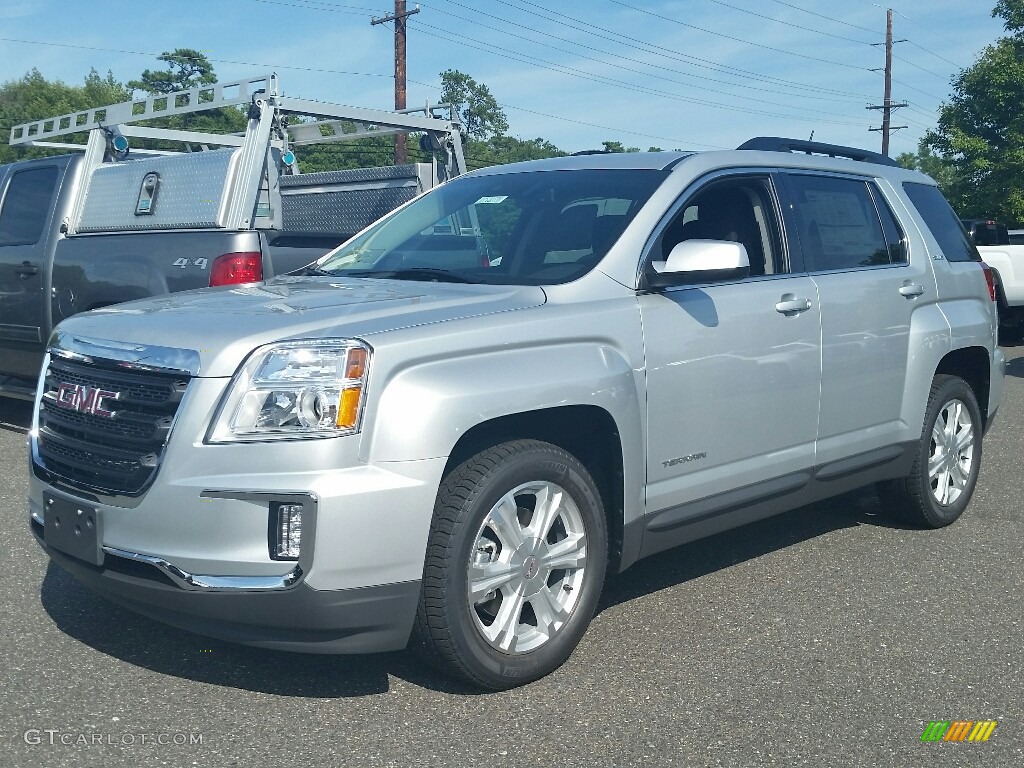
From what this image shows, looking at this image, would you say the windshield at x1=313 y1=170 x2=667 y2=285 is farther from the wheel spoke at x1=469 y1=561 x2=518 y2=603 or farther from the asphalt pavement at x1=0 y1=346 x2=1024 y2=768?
the asphalt pavement at x1=0 y1=346 x2=1024 y2=768

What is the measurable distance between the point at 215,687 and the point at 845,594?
2615 millimetres

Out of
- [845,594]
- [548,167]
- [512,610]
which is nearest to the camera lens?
[512,610]

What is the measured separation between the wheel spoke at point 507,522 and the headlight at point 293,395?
0.61 meters

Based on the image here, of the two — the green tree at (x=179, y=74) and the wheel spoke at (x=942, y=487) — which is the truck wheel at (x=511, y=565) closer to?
the wheel spoke at (x=942, y=487)

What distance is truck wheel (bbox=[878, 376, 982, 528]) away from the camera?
578cm

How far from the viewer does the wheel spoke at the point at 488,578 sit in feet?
12.0

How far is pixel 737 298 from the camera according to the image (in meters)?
4.62

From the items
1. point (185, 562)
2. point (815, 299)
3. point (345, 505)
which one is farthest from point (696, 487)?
point (185, 562)

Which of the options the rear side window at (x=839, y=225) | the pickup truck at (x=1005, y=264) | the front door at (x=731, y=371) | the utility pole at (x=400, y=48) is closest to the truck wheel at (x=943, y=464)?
the rear side window at (x=839, y=225)

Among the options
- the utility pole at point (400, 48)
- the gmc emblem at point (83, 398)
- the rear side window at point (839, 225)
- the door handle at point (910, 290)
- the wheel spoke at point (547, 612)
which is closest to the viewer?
the gmc emblem at point (83, 398)

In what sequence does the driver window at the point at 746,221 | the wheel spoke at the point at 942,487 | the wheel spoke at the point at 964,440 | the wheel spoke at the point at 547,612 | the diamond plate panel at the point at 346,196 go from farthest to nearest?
the diamond plate panel at the point at 346,196 < the wheel spoke at the point at 964,440 < the wheel spoke at the point at 942,487 < the driver window at the point at 746,221 < the wheel spoke at the point at 547,612

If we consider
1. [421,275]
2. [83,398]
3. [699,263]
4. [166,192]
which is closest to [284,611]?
[83,398]

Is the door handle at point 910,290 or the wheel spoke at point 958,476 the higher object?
the door handle at point 910,290

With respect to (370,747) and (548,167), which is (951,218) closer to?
(548,167)
